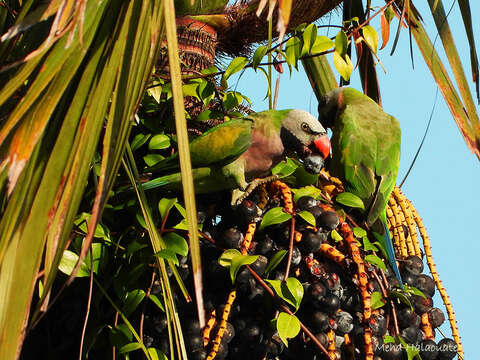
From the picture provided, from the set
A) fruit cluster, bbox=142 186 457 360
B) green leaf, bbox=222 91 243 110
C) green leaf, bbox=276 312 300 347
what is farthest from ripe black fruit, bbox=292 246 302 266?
green leaf, bbox=222 91 243 110

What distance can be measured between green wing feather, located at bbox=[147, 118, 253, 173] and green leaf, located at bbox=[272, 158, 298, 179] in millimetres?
139

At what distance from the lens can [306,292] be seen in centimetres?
119

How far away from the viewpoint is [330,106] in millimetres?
2078

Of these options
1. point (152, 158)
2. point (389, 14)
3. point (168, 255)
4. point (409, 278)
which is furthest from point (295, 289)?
point (389, 14)

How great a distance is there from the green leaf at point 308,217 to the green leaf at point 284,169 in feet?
0.55

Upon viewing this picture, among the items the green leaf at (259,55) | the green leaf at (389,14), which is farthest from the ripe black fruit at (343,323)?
the green leaf at (389,14)

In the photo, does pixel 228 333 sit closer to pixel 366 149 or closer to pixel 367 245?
pixel 367 245

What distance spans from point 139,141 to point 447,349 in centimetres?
76

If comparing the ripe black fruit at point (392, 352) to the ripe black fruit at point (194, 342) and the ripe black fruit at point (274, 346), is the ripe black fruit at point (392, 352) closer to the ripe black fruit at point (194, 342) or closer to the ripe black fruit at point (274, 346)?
the ripe black fruit at point (274, 346)

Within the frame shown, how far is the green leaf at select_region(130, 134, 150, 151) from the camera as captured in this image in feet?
4.79

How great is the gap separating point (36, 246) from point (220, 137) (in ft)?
2.80

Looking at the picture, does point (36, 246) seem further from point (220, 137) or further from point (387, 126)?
point (387, 126)

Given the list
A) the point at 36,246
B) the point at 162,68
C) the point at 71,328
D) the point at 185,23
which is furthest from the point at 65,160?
the point at 185,23

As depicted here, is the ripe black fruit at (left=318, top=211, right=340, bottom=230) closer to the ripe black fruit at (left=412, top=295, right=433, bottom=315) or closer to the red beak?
the ripe black fruit at (left=412, top=295, right=433, bottom=315)
